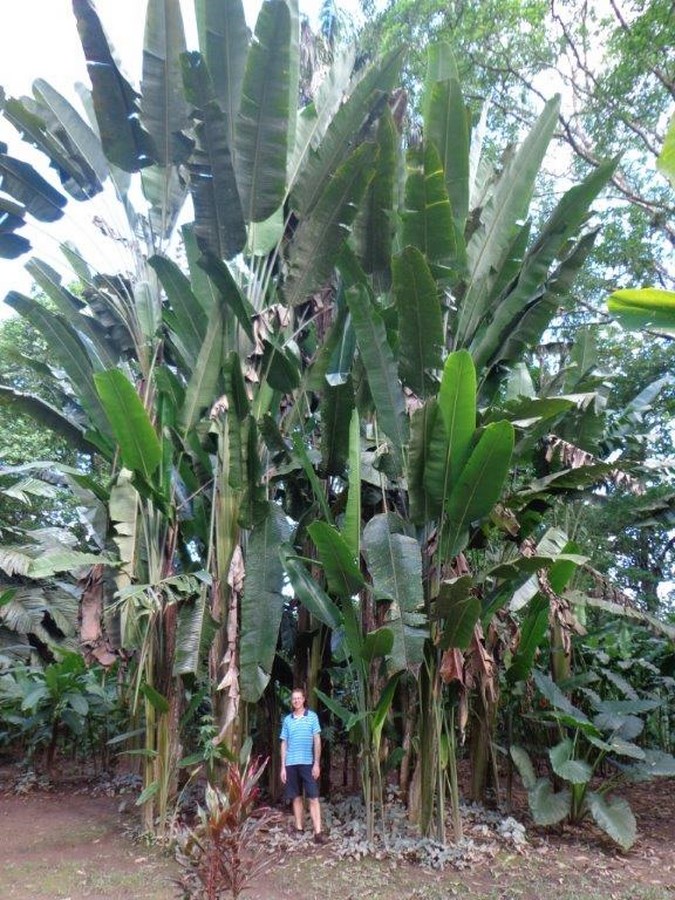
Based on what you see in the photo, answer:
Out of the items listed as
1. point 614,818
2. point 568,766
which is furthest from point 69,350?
point 614,818

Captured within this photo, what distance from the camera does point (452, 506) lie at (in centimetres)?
466

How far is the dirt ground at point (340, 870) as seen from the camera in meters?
4.19

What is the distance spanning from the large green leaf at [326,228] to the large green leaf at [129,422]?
158 centimetres

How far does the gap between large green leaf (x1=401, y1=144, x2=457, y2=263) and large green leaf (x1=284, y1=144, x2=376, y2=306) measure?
399mm

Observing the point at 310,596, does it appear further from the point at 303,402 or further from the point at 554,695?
the point at 554,695

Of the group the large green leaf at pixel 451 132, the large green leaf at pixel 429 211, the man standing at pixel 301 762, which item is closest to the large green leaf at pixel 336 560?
the man standing at pixel 301 762

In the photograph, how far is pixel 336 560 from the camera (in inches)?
184

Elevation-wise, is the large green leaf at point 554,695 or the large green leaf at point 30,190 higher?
the large green leaf at point 30,190

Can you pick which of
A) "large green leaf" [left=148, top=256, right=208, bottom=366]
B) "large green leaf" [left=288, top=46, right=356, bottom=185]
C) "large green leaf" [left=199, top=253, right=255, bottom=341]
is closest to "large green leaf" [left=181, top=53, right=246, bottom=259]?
"large green leaf" [left=199, top=253, right=255, bottom=341]

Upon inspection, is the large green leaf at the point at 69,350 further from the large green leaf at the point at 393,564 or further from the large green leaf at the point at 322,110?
the large green leaf at the point at 393,564

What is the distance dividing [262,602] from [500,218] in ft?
10.9

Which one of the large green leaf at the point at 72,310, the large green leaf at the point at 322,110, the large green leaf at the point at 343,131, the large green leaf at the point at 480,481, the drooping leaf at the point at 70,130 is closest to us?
the large green leaf at the point at 480,481

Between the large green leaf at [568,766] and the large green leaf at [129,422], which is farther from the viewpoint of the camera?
the large green leaf at [568,766]

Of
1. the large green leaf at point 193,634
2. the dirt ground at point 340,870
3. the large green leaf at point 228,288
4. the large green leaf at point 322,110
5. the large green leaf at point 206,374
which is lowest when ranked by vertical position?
the dirt ground at point 340,870
